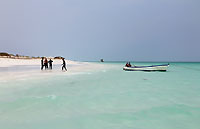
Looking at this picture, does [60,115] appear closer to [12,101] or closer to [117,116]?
[117,116]

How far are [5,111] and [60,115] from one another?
80.6 inches

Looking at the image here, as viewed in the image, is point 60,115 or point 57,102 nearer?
point 60,115

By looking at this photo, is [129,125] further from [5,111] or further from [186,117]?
[5,111]

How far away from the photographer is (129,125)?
4.77 metres

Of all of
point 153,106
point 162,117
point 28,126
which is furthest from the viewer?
point 153,106

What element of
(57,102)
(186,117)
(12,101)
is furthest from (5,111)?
(186,117)

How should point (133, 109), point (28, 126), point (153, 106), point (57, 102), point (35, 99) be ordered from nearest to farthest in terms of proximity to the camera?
1. point (28, 126)
2. point (133, 109)
3. point (153, 106)
4. point (57, 102)
5. point (35, 99)

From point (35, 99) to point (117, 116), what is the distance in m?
4.18

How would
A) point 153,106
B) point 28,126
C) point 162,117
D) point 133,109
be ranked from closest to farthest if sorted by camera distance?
point 28,126, point 162,117, point 133,109, point 153,106

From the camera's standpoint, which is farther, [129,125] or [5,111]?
[5,111]

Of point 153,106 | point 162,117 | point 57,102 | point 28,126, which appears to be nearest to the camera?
point 28,126

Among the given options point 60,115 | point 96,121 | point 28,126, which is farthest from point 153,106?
point 28,126

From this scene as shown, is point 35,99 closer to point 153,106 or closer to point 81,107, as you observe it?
point 81,107

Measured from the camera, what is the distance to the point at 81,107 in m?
6.53
